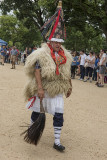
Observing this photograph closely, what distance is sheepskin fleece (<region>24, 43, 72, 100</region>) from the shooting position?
13.2 ft

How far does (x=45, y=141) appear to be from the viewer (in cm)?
445

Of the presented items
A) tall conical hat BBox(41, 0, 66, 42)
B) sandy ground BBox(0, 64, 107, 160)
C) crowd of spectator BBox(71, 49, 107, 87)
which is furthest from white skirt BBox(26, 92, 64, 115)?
crowd of spectator BBox(71, 49, 107, 87)

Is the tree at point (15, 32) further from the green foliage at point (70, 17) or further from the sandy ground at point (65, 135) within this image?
the sandy ground at point (65, 135)

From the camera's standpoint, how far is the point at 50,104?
162 inches

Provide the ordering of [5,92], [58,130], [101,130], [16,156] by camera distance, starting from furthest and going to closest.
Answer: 1. [5,92]
2. [101,130]
3. [58,130]
4. [16,156]

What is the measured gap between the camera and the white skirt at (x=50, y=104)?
4.03m

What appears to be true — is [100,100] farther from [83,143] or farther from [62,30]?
[62,30]

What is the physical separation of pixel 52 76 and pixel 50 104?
0.45 m

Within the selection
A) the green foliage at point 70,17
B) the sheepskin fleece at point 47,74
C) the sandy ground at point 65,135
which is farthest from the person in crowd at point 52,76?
the green foliage at point 70,17

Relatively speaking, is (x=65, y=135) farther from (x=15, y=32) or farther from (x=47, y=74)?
(x=15, y=32)

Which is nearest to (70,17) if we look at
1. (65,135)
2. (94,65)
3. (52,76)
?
(94,65)

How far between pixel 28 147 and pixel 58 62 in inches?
56.8

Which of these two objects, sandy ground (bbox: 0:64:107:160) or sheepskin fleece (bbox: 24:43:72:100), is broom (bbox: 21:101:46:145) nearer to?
sandy ground (bbox: 0:64:107:160)

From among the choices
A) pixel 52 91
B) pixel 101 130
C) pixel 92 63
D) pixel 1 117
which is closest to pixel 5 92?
pixel 1 117
